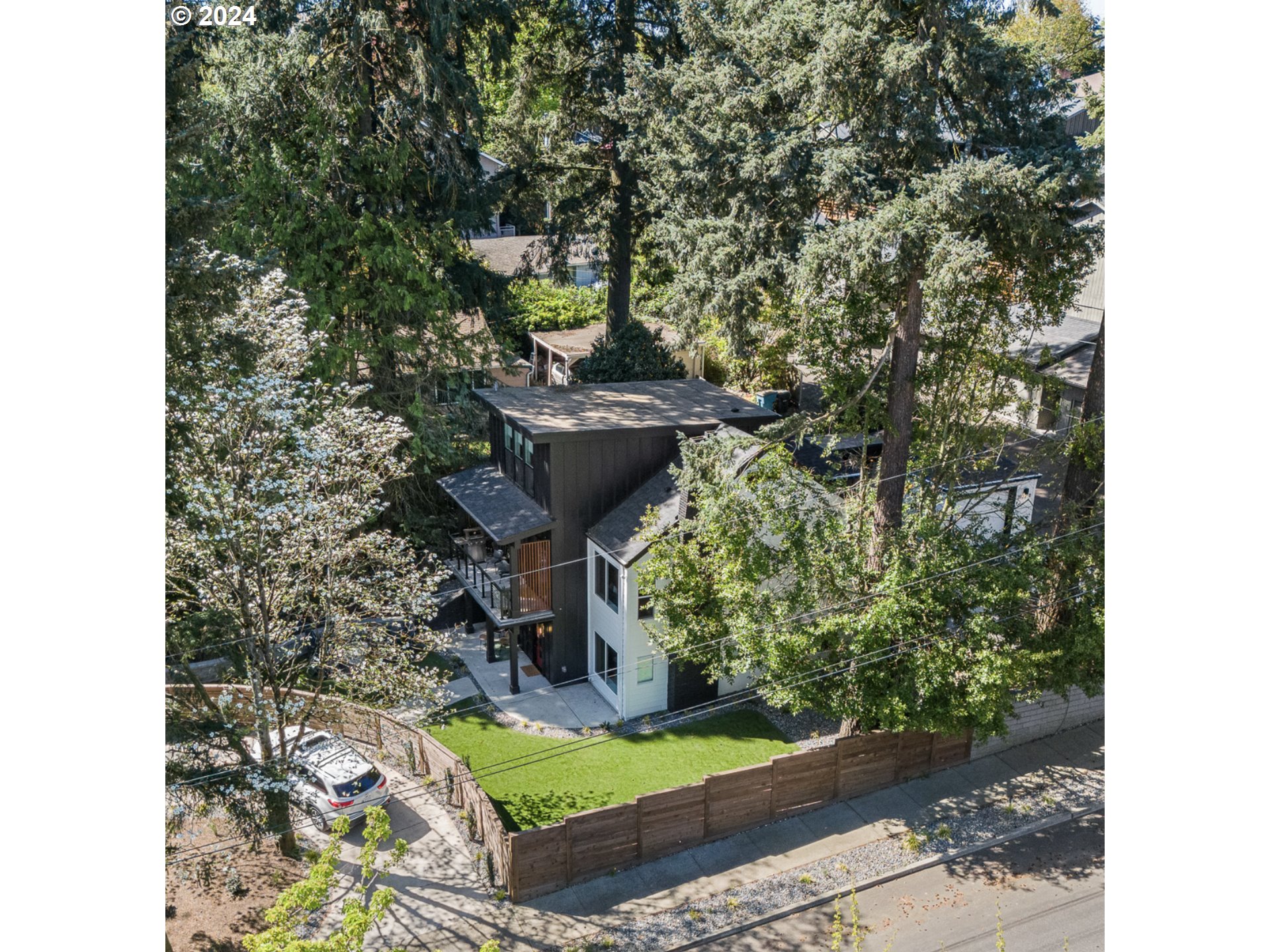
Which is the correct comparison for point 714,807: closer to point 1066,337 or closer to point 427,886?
point 427,886

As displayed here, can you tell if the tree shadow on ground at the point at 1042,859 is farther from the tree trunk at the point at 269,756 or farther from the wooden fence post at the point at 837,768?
the tree trunk at the point at 269,756

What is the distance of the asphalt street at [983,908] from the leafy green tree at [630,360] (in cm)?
1386

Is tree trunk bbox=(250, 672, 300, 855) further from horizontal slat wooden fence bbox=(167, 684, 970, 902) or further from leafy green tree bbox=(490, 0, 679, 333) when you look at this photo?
leafy green tree bbox=(490, 0, 679, 333)

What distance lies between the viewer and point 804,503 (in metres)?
17.4

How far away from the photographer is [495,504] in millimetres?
20359

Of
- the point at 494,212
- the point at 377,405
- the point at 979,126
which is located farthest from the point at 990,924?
the point at 494,212

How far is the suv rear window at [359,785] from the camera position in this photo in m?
15.7

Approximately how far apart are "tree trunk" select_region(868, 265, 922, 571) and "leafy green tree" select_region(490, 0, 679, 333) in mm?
11170

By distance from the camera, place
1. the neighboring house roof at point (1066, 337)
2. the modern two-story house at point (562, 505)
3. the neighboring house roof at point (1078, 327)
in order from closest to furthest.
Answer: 1. the modern two-story house at point (562, 505)
2. the neighboring house roof at point (1078, 327)
3. the neighboring house roof at point (1066, 337)

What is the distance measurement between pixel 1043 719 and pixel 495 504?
1133cm

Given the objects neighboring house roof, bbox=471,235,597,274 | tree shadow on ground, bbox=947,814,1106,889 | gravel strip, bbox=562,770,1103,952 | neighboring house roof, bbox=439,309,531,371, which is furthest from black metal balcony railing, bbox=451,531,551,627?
neighboring house roof, bbox=471,235,597,274

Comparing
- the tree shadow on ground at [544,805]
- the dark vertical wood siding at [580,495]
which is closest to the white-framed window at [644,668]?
the dark vertical wood siding at [580,495]

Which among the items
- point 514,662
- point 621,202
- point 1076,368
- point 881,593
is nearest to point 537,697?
point 514,662

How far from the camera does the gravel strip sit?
14039 millimetres
